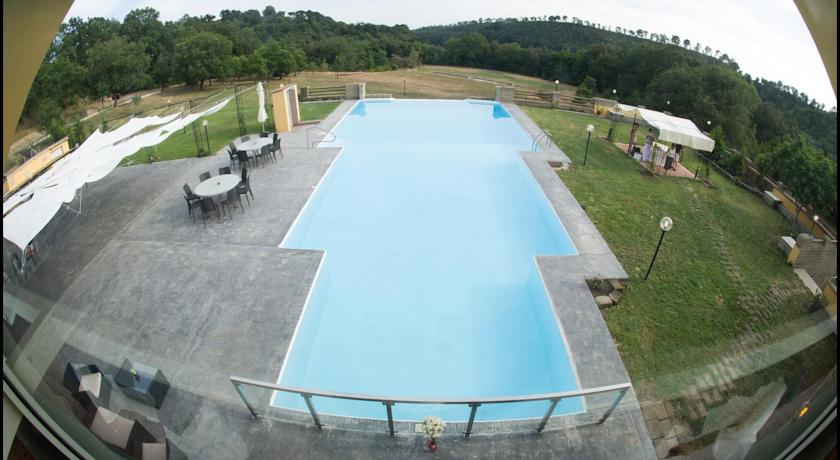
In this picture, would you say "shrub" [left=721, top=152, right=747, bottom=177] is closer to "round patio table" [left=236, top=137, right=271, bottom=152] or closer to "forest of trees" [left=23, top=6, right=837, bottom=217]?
"forest of trees" [left=23, top=6, right=837, bottom=217]

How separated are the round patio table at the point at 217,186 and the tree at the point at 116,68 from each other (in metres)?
19.5

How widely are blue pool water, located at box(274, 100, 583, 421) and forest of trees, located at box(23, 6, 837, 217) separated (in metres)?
3.87

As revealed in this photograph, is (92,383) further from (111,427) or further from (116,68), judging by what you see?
(116,68)

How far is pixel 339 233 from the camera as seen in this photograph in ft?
28.1

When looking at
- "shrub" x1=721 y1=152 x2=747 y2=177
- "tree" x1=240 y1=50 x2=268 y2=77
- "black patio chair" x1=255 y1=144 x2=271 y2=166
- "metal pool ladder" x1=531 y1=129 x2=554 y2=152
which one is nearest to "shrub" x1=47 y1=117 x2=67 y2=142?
"black patio chair" x1=255 y1=144 x2=271 y2=166

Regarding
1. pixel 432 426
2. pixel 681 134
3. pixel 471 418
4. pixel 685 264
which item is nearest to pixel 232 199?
pixel 432 426

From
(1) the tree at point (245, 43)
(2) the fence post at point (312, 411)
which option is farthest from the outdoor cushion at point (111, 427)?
(1) the tree at point (245, 43)

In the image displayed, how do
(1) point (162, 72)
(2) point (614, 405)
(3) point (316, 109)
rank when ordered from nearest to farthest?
(2) point (614, 405), (3) point (316, 109), (1) point (162, 72)

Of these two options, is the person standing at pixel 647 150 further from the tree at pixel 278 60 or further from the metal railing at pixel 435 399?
the tree at pixel 278 60

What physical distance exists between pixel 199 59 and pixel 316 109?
63.0ft

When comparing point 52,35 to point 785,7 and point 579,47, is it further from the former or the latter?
point 579,47

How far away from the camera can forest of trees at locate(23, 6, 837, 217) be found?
10609 millimetres

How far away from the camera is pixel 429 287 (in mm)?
7121

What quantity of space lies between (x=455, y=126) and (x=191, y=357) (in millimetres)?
13574
